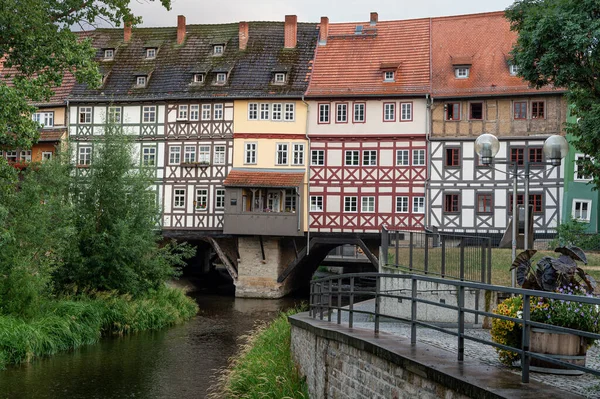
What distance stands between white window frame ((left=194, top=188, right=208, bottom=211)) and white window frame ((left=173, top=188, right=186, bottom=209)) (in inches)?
24.9

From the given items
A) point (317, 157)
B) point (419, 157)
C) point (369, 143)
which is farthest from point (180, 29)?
point (419, 157)

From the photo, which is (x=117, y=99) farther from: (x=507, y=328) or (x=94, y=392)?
(x=507, y=328)

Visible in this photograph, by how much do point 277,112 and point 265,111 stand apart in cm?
56

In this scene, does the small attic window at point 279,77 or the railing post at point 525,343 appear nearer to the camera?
the railing post at point 525,343

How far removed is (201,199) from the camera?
34.2m

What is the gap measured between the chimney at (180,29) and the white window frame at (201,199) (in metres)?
8.18

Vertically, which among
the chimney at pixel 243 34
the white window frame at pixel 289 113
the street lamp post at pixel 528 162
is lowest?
the street lamp post at pixel 528 162

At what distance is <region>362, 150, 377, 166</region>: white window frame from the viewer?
33.0 metres

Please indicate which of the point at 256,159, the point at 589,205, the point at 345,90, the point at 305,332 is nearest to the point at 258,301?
the point at 256,159

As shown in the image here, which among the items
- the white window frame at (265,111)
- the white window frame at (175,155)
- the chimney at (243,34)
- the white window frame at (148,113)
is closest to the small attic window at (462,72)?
the white window frame at (265,111)

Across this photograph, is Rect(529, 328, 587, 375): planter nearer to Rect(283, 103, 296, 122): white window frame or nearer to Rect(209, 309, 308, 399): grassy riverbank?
Rect(209, 309, 308, 399): grassy riverbank

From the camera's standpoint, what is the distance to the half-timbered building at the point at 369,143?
107 feet

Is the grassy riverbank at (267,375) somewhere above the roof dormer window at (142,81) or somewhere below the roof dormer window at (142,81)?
below

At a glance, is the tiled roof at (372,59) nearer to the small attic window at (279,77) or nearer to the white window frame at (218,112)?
the small attic window at (279,77)
